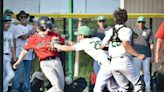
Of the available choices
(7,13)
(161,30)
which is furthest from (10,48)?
(161,30)

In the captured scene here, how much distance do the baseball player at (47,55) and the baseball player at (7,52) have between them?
11.6 inches

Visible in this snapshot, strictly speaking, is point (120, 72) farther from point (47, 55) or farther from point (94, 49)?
point (47, 55)

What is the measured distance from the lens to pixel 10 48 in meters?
10.9

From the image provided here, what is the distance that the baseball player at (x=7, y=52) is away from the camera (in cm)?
1056

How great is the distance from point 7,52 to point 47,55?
3.00ft

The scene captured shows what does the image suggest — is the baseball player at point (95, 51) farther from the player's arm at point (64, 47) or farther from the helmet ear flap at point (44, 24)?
the helmet ear flap at point (44, 24)

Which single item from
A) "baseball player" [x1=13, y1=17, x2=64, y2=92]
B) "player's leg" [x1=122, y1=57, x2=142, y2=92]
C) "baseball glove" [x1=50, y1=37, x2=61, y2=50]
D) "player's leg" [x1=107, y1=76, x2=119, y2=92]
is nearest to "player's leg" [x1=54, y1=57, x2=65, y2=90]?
"baseball player" [x1=13, y1=17, x2=64, y2=92]

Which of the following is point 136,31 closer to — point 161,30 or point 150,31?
point 150,31

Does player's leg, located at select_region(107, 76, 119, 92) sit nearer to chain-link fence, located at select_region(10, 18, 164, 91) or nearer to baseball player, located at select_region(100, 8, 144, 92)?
baseball player, located at select_region(100, 8, 144, 92)

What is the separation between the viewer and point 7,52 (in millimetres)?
10688

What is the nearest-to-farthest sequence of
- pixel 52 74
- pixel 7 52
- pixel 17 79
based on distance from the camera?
pixel 52 74, pixel 7 52, pixel 17 79

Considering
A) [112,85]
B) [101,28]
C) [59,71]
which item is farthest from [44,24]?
[101,28]

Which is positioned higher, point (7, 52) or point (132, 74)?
point (7, 52)

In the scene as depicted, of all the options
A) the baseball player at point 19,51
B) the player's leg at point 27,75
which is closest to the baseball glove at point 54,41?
the baseball player at point 19,51
